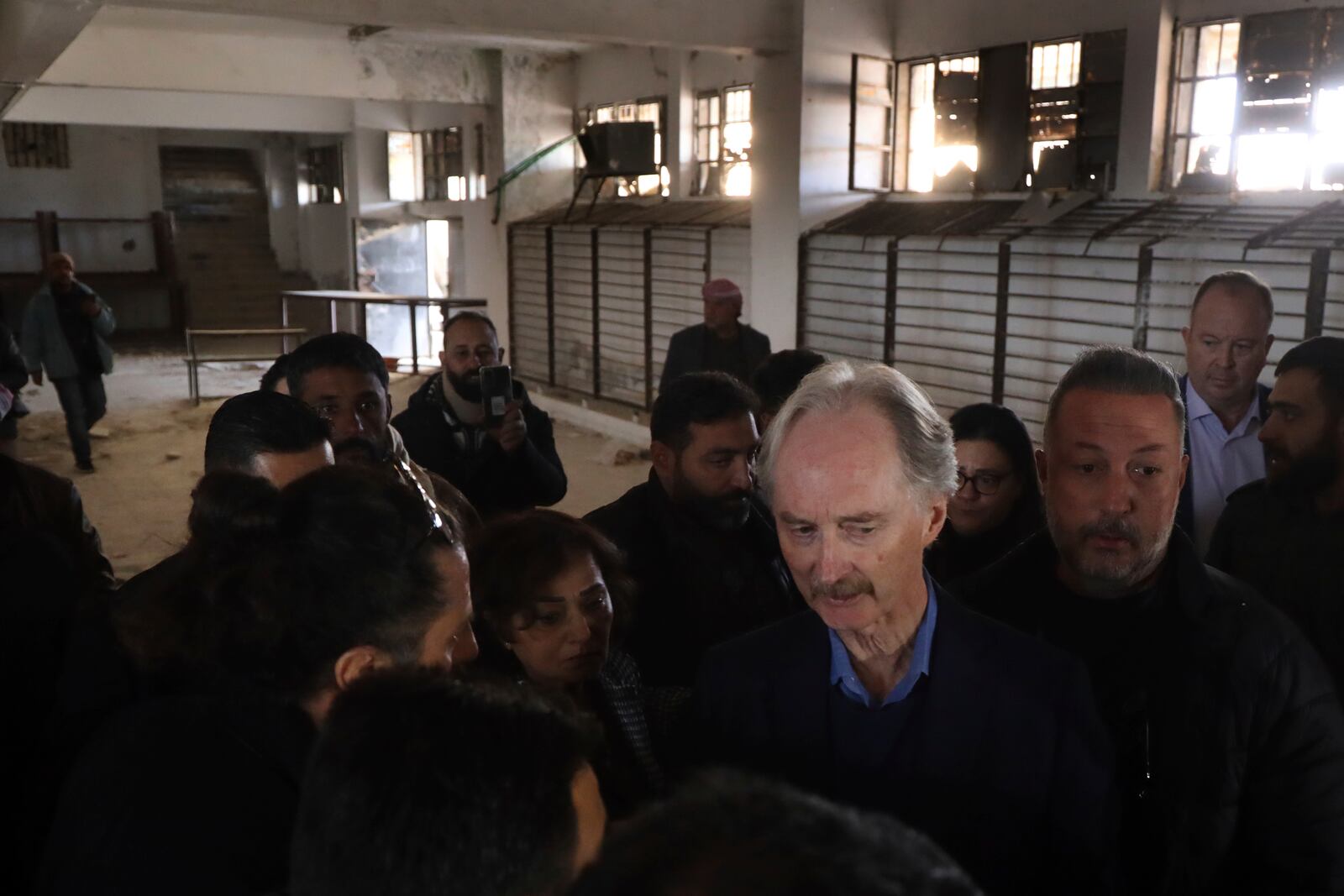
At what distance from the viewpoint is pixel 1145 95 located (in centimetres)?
615

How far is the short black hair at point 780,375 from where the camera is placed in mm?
3691

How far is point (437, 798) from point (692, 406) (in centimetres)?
185

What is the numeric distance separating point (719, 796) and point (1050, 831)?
918mm

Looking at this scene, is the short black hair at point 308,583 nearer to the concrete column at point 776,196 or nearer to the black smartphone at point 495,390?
the black smartphone at point 495,390

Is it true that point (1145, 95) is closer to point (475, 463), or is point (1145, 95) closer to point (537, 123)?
point (475, 463)

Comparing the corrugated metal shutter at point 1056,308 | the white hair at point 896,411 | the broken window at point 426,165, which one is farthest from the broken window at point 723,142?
the white hair at point 896,411

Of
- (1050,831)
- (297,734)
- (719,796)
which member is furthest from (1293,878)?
(297,734)

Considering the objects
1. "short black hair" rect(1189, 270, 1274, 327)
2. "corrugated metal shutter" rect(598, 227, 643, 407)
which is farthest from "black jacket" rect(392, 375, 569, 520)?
"corrugated metal shutter" rect(598, 227, 643, 407)

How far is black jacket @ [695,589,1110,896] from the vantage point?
142cm

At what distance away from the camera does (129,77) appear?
9109mm

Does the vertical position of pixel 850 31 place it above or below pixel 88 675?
above

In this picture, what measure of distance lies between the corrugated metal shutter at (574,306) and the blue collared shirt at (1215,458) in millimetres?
7823

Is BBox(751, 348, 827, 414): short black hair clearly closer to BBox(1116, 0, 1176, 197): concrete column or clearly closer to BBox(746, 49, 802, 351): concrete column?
BBox(1116, 0, 1176, 197): concrete column

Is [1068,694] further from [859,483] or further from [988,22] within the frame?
[988,22]
